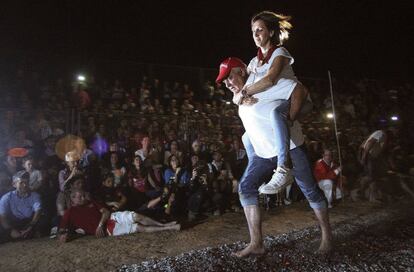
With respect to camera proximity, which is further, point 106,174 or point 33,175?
point 106,174

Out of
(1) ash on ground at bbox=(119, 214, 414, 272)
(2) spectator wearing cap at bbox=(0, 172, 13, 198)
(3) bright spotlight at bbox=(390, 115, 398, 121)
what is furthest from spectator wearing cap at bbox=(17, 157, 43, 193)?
(3) bright spotlight at bbox=(390, 115, 398, 121)

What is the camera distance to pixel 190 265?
355cm

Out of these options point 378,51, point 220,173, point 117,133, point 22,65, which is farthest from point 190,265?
point 378,51

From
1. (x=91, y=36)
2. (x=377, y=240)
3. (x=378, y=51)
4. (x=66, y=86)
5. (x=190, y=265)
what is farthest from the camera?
(x=378, y=51)

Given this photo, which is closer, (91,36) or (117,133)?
(117,133)

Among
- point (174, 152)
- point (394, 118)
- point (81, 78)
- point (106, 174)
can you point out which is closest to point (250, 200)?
point (106, 174)

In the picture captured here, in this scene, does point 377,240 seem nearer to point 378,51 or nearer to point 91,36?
point 91,36

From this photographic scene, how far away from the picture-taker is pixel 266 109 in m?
3.27

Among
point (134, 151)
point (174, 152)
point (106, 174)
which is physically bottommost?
point (106, 174)

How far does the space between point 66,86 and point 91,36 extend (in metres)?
7.09

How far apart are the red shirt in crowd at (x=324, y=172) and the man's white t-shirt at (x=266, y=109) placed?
5.77 metres

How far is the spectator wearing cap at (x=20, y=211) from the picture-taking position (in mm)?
6311

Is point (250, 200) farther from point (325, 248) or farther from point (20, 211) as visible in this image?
point (20, 211)

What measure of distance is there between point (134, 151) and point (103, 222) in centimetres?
291
